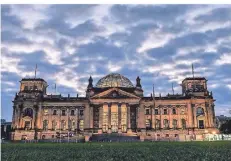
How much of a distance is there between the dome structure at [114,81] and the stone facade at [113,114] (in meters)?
3.70

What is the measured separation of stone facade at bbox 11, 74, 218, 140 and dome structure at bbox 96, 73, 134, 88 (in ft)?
12.1

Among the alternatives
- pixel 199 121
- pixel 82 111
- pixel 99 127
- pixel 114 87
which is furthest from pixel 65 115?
pixel 199 121

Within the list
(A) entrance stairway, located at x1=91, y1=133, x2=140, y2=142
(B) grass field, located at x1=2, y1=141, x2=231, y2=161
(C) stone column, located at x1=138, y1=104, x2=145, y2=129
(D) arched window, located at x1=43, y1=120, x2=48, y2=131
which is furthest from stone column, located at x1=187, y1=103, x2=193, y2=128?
(B) grass field, located at x1=2, y1=141, x2=231, y2=161

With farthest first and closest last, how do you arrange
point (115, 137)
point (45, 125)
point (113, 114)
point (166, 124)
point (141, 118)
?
point (45, 125) → point (166, 124) → point (141, 118) → point (113, 114) → point (115, 137)

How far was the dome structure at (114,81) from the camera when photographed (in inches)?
3528

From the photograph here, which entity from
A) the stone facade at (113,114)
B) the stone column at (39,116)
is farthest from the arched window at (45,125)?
the stone column at (39,116)

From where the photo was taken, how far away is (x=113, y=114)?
8144 centimetres

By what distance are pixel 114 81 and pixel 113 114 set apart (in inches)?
524

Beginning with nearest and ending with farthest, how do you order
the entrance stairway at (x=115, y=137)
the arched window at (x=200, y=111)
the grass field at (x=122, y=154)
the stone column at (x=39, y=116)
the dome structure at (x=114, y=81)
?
1. the grass field at (x=122, y=154)
2. the entrance stairway at (x=115, y=137)
3. the stone column at (x=39, y=116)
4. the arched window at (x=200, y=111)
5. the dome structure at (x=114, y=81)

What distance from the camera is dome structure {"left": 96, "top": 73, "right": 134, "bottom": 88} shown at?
89.6m

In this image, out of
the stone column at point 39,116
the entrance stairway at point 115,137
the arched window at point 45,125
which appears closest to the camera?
the entrance stairway at point 115,137

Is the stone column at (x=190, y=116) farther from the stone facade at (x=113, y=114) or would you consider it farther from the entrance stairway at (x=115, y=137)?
the entrance stairway at (x=115, y=137)

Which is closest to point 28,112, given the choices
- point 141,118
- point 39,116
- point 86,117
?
point 39,116

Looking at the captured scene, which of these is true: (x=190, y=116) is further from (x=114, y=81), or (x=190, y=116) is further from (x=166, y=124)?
(x=114, y=81)
